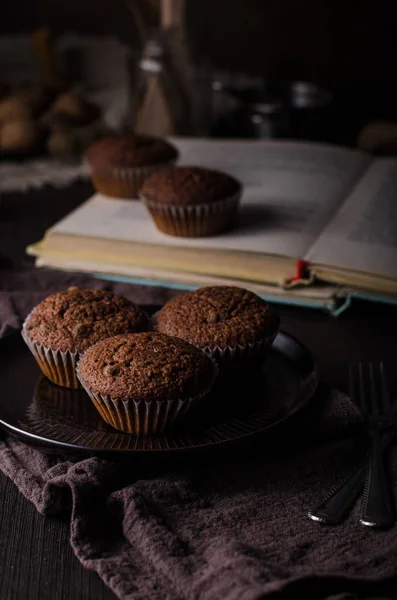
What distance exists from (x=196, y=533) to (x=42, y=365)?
0.33m

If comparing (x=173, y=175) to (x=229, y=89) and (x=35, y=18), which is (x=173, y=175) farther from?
(x=35, y=18)

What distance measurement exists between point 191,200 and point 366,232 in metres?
0.30

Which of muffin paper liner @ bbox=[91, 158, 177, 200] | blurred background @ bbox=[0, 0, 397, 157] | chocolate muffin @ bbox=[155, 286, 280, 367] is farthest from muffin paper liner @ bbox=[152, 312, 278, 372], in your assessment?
blurred background @ bbox=[0, 0, 397, 157]

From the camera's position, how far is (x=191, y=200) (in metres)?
1.52

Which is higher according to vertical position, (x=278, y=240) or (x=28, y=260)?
(x=278, y=240)

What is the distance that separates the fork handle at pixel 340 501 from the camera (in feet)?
2.99

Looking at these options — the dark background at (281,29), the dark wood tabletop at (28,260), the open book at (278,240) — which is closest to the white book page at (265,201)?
the open book at (278,240)

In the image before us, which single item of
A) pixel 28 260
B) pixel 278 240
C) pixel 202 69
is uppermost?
pixel 202 69

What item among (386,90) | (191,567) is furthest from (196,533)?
(386,90)

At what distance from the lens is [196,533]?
89cm

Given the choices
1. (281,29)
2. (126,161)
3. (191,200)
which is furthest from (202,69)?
(281,29)

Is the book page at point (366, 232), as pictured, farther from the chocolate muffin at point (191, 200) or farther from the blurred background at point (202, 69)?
the blurred background at point (202, 69)

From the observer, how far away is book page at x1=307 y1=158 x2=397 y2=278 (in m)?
1.43

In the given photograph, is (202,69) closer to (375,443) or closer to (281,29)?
(281,29)
